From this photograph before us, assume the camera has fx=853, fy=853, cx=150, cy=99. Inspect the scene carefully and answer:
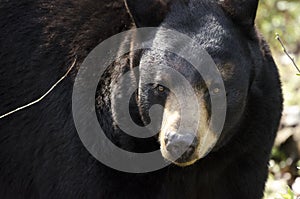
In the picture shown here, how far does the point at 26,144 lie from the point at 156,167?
1.01 metres

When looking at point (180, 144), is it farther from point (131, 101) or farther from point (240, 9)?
point (240, 9)

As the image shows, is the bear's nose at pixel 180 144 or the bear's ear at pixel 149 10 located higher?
the bear's ear at pixel 149 10

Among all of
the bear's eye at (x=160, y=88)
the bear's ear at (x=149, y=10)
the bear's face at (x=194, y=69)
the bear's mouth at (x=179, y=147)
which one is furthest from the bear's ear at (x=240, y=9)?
the bear's mouth at (x=179, y=147)

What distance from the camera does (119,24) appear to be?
600cm

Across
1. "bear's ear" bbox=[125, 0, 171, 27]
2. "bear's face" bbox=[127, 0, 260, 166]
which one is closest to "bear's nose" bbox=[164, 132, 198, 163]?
"bear's face" bbox=[127, 0, 260, 166]

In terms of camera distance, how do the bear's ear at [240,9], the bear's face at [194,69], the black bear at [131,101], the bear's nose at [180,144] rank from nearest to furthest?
the bear's nose at [180,144] → the bear's face at [194,69] → the black bear at [131,101] → the bear's ear at [240,9]

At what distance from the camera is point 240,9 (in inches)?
223

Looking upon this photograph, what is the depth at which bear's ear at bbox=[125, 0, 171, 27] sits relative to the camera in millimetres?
5629

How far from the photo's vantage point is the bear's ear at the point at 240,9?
18.6 ft

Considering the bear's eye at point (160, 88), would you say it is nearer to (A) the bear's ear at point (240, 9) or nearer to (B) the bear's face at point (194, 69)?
(B) the bear's face at point (194, 69)

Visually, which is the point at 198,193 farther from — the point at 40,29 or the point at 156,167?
the point at 40,29

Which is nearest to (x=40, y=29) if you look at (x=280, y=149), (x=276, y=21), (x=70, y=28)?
(x=70, y=28)

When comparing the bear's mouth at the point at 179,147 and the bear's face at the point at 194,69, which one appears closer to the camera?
the bear's mouth at the point at 179,147

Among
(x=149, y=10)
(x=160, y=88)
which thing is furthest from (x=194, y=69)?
(x=149, y=10)
